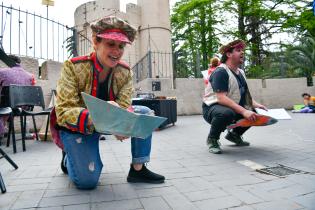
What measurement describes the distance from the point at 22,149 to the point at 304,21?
55.4 feet

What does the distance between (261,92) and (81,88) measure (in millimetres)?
12138

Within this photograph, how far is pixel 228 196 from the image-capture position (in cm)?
204

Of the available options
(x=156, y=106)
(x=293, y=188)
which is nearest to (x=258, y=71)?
(x=156, y=106)

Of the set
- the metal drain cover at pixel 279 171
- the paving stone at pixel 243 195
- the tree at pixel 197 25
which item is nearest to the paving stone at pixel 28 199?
the paving stone at pixel 243 195

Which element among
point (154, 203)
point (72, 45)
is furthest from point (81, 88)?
point (72, 45)

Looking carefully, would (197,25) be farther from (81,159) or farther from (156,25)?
(81,159)

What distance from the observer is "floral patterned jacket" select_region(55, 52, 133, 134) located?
2.08 meters

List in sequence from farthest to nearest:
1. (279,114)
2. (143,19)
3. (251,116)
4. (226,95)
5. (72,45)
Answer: (143,19), (72,45), (226,95), (279,114), (251,116)

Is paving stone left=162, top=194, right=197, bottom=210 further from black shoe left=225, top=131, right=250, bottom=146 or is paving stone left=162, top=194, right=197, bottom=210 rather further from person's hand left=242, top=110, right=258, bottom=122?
black shoe left=225, top=131, right=250, bottom=146

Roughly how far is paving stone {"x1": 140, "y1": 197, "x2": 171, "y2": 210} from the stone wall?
9.47 m

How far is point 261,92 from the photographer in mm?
13227

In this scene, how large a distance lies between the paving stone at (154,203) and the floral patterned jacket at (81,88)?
0.63 meters

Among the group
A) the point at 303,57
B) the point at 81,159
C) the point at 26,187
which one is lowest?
the point at 26,187

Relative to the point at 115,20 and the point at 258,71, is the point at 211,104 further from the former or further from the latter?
the point at 258,71
